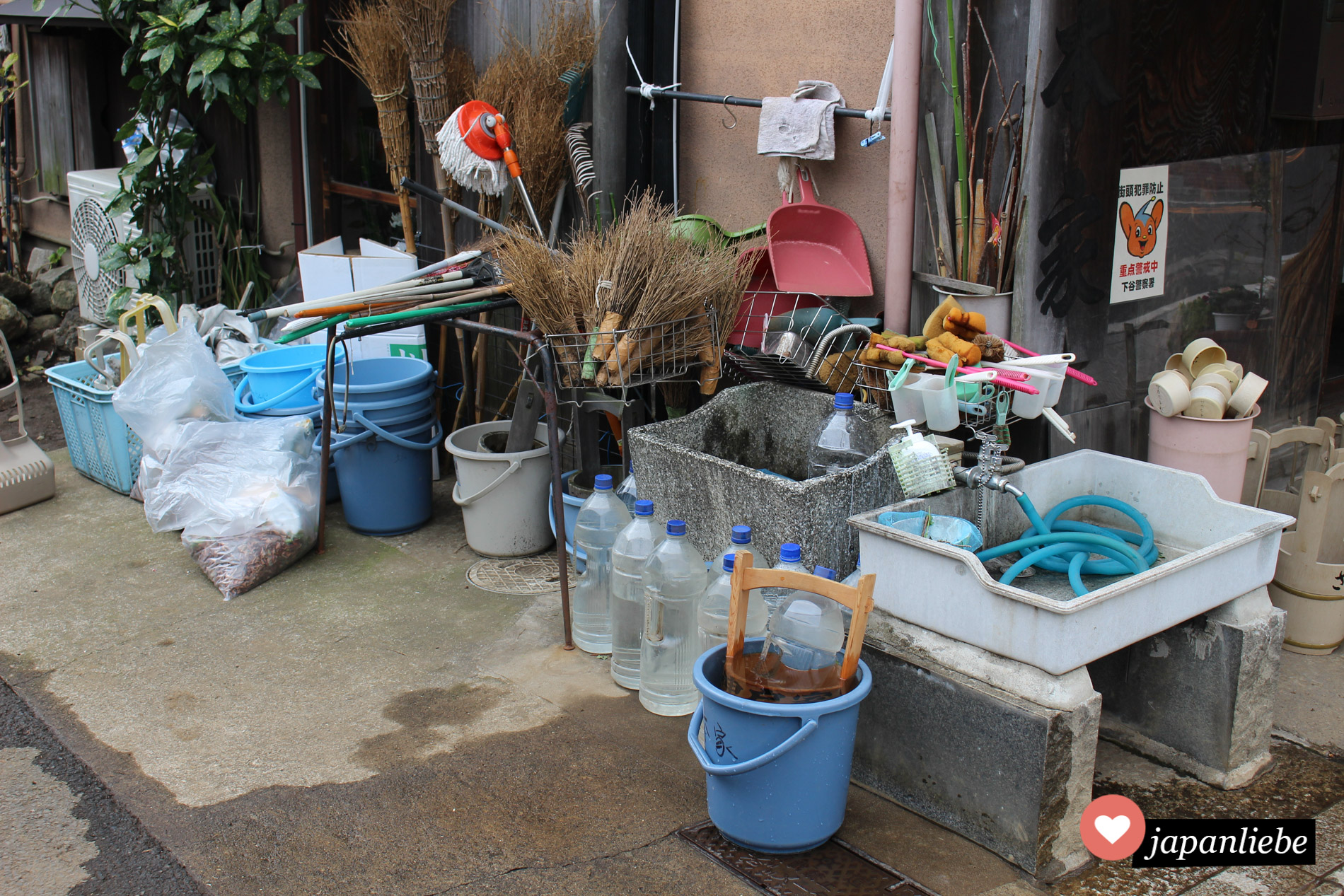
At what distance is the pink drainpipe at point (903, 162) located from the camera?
3824mm

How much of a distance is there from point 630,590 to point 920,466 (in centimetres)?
115

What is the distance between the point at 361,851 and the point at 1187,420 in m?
3.07

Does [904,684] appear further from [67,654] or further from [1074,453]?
[67,654]

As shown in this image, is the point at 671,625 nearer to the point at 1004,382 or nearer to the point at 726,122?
the point at 1004,382

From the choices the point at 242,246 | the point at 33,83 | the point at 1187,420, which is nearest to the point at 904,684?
the point at 1187,420

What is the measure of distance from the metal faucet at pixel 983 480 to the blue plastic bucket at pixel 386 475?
9.24 ft

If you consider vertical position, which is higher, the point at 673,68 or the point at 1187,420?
the point at 673,68

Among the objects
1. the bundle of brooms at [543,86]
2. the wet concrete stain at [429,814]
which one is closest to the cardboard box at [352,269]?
the bundle of brooms at [543,86]

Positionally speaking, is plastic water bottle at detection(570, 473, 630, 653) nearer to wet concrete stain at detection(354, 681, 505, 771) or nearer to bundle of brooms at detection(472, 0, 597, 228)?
wet concrete stain at detection(354, 681, 505, 771)

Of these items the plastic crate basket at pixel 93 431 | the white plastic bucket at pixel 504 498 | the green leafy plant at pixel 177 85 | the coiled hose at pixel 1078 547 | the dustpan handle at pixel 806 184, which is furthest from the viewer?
the green leafy plant at pixel 177 85

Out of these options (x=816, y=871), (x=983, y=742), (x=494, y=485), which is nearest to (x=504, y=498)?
(x=494, y=485)

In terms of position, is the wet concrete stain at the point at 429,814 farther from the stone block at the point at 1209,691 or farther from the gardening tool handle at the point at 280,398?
the gardening tool handle at the point at 280,398

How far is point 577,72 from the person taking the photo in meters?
5.14

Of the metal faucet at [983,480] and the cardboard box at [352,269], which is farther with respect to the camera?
the cardboard box at [352,269]
